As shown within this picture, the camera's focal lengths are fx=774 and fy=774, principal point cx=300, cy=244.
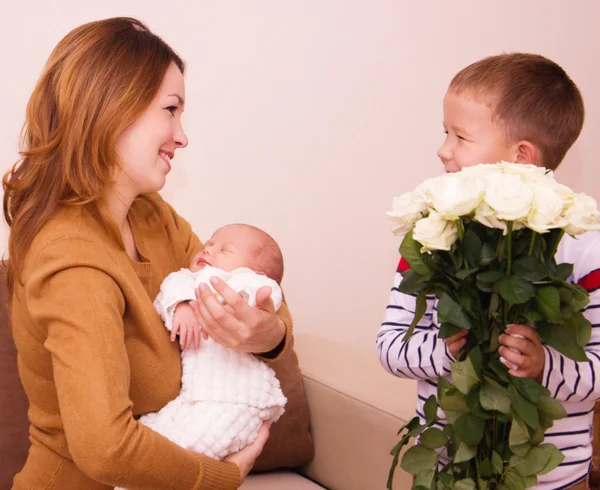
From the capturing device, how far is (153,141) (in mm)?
1514

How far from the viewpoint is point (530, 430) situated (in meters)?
1.26

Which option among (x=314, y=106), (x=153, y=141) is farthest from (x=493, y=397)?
(x=314, y=106)

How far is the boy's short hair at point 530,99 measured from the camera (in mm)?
1589

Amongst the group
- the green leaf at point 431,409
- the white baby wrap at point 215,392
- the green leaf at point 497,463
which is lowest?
the white baby wrap at point 215,392

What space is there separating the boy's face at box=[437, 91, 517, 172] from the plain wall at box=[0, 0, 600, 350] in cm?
92

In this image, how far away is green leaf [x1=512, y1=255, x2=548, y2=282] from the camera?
1188 millimetres

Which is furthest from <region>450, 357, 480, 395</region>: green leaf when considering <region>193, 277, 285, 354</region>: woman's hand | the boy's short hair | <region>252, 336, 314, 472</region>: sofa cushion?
<region>252, 336, 314, 472</region>: sofa cushion

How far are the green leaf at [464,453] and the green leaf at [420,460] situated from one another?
3.0 inches

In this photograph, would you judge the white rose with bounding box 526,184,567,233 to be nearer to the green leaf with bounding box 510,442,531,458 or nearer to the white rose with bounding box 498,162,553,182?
the white rose with bounding box 498,162,553,182

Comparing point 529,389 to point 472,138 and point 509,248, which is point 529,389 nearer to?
point 509,248

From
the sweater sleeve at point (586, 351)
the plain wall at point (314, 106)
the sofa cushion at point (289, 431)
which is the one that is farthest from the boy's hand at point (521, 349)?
the plain wall at point (314, 106)

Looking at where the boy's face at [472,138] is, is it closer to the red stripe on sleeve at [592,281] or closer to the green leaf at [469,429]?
the red stripe on sleeve at [592,281]

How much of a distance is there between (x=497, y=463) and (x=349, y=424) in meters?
0.79

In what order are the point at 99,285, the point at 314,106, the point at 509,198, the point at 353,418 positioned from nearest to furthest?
1. the point at 509,198
2. the point at 99,285
3. the point at 353,418
4. the point at 314,106
